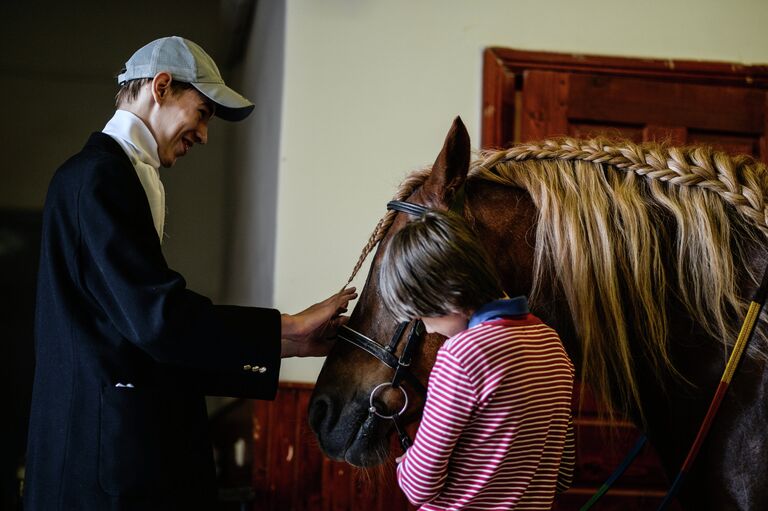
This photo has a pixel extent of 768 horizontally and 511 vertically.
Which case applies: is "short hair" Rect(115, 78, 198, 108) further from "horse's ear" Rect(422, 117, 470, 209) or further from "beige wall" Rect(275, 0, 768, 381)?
"beige wall" Rect(275, 0, 768, 381)

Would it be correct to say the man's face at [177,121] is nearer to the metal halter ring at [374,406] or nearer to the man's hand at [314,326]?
the man's hand at [314,326]

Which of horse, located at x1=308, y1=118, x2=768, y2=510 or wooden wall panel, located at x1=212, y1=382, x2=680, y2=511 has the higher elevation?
horse, located at x1=308, y1=118, x2=768, y2=510

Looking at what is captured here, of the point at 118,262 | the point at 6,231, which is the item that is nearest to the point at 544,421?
the point at 118,262

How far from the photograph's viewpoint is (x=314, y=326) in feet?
5.18

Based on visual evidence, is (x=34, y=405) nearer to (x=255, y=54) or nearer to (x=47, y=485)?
(x=47, y=485)

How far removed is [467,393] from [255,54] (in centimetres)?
321

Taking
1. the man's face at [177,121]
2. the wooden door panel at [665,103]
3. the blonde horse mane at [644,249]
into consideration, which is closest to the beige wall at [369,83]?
the wooden door panel at [665,103]

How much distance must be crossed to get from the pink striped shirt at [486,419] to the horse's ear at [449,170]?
1.14ft

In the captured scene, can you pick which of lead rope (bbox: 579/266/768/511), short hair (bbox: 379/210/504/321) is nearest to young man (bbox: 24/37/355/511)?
short hair (bbox: 379/210/504/321)

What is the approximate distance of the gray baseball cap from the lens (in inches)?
61.9

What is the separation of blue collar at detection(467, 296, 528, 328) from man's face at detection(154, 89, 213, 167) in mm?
775

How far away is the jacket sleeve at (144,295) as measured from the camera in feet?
4.40

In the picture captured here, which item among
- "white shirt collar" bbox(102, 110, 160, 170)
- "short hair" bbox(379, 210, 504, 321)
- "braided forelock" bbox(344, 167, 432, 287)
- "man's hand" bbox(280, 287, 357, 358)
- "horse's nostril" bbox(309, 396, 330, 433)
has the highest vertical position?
"white shirt collar" bbox(102, 110, 160, 170)

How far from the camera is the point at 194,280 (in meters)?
5.03
